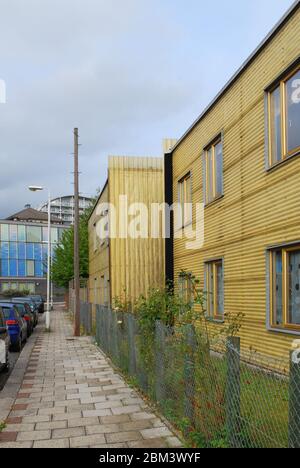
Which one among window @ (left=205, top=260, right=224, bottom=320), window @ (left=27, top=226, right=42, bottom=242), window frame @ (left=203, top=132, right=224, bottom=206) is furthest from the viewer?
window @ (left=27, top=226, right=42, bottom=242)

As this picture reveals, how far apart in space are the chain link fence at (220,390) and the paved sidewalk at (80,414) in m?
0.32

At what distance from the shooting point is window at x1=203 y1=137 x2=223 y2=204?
470 inches

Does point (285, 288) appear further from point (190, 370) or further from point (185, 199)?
point (185, 199)

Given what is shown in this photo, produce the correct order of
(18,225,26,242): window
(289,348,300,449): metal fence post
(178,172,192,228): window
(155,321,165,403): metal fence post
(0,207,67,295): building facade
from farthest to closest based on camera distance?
1. (18,225,26,242): window
2. (0,207,67,295): building facade
3. (178,172,192,228): window
4. (155,321,165,403): metal fence post
5. (289,348,300,449): metal fence post

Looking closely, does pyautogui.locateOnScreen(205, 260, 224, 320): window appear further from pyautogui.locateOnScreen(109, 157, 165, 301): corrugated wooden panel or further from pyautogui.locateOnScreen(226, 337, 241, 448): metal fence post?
pyautogui.locateOnScreen(226, 337, 241, 448): metal fence post

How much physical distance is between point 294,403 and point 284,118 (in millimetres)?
6377

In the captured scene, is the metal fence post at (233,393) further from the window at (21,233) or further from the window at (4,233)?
the window at (21,233)

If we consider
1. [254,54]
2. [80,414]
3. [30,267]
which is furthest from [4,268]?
[80,414]

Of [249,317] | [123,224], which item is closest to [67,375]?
[249,317]

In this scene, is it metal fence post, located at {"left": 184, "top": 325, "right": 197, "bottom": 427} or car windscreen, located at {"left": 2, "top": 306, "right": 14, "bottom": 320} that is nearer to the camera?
metal fence post, located at {"left": 184, "top": 325, "right": 197, "bottom": 427}

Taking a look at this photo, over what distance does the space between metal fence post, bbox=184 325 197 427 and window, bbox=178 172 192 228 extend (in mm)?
9212

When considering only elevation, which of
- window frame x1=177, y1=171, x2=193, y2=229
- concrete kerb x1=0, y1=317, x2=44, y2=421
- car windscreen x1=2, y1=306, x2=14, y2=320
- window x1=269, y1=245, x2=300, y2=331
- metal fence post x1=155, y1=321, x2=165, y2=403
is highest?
window frame x1=177, y1=171, x2=193, y2=229

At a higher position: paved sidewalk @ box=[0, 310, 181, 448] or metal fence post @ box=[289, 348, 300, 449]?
metal fence post @ box=[289, 348, 300, 449]

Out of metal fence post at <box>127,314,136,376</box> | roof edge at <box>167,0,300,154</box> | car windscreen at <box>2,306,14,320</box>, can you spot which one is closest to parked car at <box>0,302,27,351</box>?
car windscreen at <box>2,306,14,320</box>
